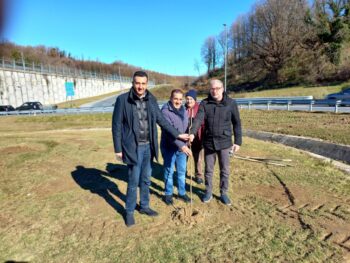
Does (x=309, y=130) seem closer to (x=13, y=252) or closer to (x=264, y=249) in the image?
(x=264, y=249)

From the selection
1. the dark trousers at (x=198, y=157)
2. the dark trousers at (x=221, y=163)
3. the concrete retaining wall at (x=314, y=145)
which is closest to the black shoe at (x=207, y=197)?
the dark trousers at (x=221, y=163)

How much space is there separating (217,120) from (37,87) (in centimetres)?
4936

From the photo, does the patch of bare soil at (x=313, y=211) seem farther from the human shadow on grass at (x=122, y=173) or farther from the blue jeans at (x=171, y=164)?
the human shadow on grass at (x=122, y=173)

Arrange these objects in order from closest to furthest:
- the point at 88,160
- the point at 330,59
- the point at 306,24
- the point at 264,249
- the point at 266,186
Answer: the point at 264,249 < the point at 266,186 < the point at 88,160 < the point at 330,59 < the point at 306,24

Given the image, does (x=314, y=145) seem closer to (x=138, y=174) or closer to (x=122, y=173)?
(x=122, y=173)

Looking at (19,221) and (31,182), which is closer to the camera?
(19,221)

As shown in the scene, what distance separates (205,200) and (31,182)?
378 centimetres

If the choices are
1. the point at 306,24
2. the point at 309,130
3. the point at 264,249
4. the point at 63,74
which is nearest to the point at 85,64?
the point at 63,74

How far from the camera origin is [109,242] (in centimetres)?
372

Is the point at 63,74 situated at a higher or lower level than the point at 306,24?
lower

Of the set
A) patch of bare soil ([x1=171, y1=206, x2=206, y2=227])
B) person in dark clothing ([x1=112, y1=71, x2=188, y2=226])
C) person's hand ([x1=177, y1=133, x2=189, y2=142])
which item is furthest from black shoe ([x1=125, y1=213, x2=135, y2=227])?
person's hand ([x1=177, y1=133, x2=189, y2=142])

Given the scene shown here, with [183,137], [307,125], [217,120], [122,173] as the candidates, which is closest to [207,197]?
[183,137]

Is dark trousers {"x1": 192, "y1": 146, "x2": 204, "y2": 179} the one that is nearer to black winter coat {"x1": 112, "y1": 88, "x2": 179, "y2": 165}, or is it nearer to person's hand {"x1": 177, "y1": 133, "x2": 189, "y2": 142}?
person's hand {"x1": 177, "y1": 133, "x2": 189, "y2": 142}

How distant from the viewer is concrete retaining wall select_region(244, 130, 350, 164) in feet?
27.6
